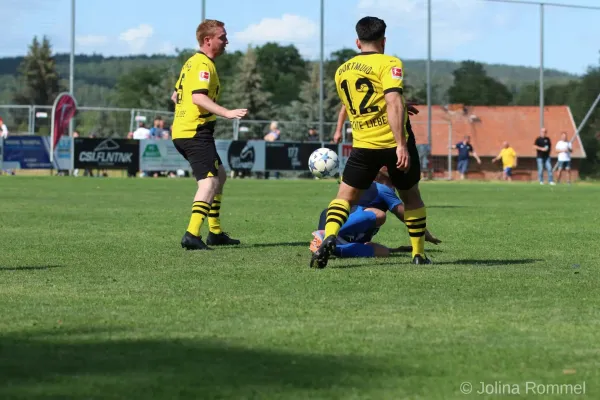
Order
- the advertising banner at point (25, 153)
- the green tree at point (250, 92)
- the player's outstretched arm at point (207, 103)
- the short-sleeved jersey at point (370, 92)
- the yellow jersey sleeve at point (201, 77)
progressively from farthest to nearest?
1. the green tree at point (250, 92)
2. the advertising banner at point (25, 153)
3. the yellow jersey sleeve at point (201, 77)
4. the player's outstretched arm at point (207, 103)
5. the short-sleeved jersey at point (370, 92)

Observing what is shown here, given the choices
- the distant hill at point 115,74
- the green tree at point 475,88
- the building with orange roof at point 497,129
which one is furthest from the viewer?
the building with orange roof at point 497,129

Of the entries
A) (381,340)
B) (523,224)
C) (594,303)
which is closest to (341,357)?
(381,340)

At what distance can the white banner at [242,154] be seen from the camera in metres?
38.8

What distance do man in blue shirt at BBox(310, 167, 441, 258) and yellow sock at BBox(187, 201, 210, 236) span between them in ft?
4.33

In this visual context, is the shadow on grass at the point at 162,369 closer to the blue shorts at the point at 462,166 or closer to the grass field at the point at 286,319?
the grass field at the point at 286,319

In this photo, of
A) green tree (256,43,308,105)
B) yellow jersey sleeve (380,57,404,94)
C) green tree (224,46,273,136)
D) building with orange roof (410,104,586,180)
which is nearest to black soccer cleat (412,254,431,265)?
yellow jersey sleeve (380,57,404,94)

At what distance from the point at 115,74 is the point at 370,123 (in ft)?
425

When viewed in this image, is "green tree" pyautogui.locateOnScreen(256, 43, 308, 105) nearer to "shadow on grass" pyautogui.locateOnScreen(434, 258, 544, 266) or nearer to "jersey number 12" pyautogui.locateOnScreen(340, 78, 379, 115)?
"shadow on grass" pyautogui.locateOnScreen(434, 258, 544, 266)

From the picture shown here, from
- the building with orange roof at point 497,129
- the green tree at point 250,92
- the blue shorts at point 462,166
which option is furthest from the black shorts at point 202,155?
the green tree at point 250,92

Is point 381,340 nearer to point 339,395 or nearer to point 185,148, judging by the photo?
point 339,395

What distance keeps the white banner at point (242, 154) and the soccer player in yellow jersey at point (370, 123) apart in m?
29.8

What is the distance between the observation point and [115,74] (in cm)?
13575

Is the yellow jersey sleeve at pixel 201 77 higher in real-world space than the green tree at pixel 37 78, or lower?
lower

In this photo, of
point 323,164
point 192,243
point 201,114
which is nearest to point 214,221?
point 192,243
